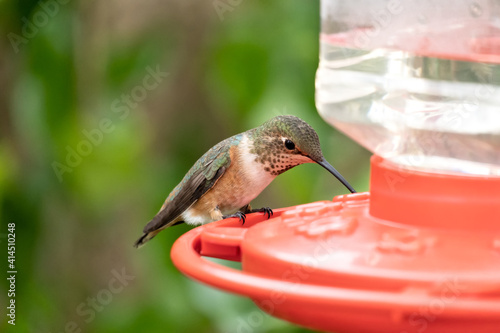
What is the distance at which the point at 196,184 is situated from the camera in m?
3.06

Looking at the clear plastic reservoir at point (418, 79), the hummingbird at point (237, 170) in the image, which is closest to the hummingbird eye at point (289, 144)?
the hummingbird at point (237, 170)

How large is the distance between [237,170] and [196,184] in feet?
0.59


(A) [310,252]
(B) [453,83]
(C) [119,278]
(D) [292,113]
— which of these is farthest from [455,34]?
(C) [119,278]

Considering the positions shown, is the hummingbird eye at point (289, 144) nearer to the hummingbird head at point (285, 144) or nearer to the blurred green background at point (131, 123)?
the hummingbird head at point (285, 144)

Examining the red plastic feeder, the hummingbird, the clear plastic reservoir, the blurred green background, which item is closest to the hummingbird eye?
the hummingbird

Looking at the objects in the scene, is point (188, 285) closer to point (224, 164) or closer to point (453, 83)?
point (224, 164)

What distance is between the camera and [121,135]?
10.6 ft

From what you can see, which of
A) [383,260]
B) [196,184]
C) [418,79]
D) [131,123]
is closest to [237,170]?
[196,184]

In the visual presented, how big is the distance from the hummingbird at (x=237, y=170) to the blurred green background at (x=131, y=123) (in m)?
0.09

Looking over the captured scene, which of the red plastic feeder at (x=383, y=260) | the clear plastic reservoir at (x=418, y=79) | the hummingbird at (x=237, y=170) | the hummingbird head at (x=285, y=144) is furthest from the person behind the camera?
the hummingbird at (x=237, y=170)

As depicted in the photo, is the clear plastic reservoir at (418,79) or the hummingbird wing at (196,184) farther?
the hummingbird wing at (196,184)

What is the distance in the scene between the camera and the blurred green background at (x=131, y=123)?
3092mm

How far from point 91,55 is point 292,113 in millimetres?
1052

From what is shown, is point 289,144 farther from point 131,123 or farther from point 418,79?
point 418,79
